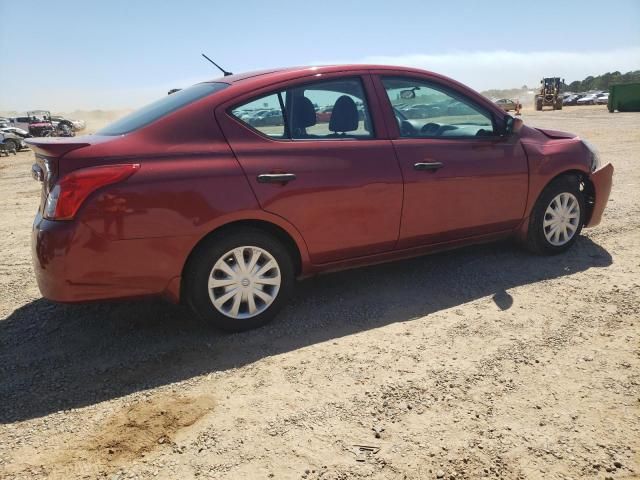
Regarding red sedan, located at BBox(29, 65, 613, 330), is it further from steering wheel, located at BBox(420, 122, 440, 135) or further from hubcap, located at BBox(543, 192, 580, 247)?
hubcap, located at BBox(543, 192, 580, 247)

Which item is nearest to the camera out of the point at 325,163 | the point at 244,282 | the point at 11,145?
the point at 244,282

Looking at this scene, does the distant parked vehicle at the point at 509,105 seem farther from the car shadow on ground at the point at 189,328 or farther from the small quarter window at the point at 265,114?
the small quarter window at the point at 265,114

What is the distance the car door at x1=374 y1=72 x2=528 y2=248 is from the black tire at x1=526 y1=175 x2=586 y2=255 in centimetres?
22

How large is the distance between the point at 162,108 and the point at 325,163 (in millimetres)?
1170

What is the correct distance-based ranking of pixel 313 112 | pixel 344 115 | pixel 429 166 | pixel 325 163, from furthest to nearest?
pixel 429 166 → pixel 344 115 → pixel 313 112 → pixel 325 163

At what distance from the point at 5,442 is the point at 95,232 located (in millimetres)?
1124

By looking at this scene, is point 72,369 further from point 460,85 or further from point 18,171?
point 18,171

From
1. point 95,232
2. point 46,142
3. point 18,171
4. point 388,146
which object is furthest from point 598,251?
point 18,171

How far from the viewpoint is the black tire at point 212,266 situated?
3117 mm

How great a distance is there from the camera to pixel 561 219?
4543mm

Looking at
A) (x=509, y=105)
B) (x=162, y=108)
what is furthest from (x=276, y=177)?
(x=509, y=105)

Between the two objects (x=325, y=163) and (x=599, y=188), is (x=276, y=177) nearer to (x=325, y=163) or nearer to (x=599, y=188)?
(x=325, y=163)

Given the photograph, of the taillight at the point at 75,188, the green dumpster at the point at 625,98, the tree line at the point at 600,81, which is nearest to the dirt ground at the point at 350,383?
the taillight at the point at 75,188

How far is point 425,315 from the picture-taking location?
354 centimetres
